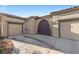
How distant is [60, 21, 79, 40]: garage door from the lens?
4.51 m

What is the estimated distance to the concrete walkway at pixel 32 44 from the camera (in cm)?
331

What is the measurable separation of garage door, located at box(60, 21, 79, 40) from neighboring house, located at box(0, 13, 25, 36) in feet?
6.15

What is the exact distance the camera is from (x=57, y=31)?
4.42m

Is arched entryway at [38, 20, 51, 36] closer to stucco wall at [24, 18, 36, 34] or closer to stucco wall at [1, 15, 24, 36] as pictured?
stucco wall at [24, 18, 36, 34]

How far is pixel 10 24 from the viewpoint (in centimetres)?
416

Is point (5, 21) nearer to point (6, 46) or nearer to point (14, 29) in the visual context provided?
point (14, 29)

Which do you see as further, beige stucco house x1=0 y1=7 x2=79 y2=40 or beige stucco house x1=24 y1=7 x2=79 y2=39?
beige stucco house x1=24 y1=7 x2=79 y2=39

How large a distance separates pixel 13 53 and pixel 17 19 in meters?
1.42

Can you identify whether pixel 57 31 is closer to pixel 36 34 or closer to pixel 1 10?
pixel 36 34

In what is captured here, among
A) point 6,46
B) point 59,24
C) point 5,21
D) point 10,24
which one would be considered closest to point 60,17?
point 59,24

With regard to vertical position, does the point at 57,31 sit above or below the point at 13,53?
above

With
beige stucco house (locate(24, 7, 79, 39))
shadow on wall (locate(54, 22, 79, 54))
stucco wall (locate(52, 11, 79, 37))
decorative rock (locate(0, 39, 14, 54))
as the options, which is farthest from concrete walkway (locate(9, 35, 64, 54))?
shadow on wall (locate(54, 22, 79, 54))

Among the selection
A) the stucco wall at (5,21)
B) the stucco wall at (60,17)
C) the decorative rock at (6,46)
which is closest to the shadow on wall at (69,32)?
the stucco wall at (60,17)
